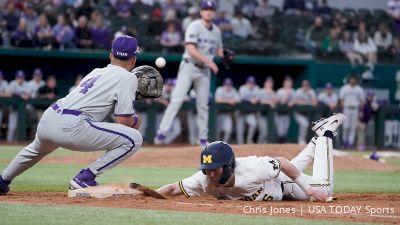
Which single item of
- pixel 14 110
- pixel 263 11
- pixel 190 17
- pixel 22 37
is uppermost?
pixel 263 11

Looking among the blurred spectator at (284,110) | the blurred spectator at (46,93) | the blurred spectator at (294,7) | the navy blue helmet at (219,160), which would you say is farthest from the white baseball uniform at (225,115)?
the navy blue helmet at (219,160)

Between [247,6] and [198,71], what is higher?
[247,6]

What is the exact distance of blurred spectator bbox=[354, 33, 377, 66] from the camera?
24594 mm

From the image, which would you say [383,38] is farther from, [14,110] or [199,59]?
[199,59]

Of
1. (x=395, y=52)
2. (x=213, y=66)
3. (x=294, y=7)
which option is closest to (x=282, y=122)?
(x=294, y=7)

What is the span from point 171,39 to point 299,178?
48.2 feet

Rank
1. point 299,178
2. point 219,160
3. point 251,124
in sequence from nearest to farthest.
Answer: point 219,160 < point 299,178 < point 251,124

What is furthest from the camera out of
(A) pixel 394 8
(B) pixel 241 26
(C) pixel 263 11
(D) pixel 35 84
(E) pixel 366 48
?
(A) pixel 394 8

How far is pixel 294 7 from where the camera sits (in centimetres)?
2559

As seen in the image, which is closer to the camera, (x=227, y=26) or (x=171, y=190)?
(x=171, y=190)

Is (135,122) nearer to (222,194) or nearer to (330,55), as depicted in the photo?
(222,194)

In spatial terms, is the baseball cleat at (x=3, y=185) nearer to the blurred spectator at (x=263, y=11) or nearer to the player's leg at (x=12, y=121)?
the player's leg at (x=12, y=121)

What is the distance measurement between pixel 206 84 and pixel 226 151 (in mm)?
8084

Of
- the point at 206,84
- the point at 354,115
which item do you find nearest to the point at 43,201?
the point at 206,84
